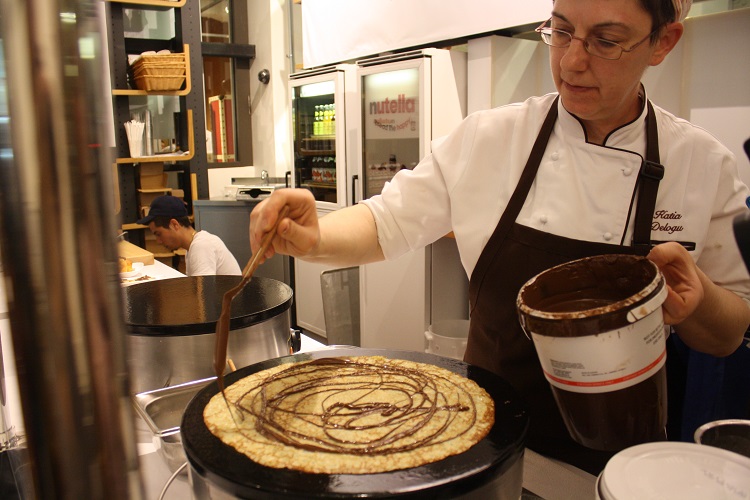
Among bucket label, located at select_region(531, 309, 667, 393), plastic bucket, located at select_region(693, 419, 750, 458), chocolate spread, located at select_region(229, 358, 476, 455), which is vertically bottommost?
chocolate spread, located at select_region(229, 358, 476, 455)

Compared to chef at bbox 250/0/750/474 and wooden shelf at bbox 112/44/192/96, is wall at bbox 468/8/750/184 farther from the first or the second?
wooden shelf at bbox 112/44/192/96

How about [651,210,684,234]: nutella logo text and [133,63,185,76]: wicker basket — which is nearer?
[651,210,684,234]: nutella logo text

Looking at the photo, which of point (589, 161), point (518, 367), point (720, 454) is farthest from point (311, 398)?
point (589, 161)

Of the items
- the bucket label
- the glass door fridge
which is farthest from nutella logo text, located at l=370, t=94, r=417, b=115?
the bucket label

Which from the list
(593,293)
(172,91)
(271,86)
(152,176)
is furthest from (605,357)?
(271,86)

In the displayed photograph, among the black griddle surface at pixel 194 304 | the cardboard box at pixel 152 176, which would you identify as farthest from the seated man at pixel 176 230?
the black griddle surface at pixel 194 304

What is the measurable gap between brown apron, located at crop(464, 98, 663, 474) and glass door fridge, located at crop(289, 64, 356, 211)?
12.3ft

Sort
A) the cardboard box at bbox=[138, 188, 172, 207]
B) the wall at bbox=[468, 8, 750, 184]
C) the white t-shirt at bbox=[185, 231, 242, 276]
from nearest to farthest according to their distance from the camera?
the wall at bbox=[468, 8, 750, 184], the white t-shirt at bbox=[185, 231, 242, 276], the cardboard box at bbox=[138, 188, 172, 207]

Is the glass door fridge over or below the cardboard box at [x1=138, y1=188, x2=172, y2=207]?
over

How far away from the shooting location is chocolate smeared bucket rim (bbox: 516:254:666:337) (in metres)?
0.90

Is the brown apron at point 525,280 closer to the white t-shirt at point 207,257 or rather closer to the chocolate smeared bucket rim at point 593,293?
the chocolate smeared bucket rim at point 593,293

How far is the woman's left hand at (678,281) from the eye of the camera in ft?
3.86

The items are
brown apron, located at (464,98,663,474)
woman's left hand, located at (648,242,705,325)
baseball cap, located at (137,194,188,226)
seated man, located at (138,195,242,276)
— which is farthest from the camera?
baseball cap, located at (137,194,188,226)

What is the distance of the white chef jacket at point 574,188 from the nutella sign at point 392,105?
3.04m
